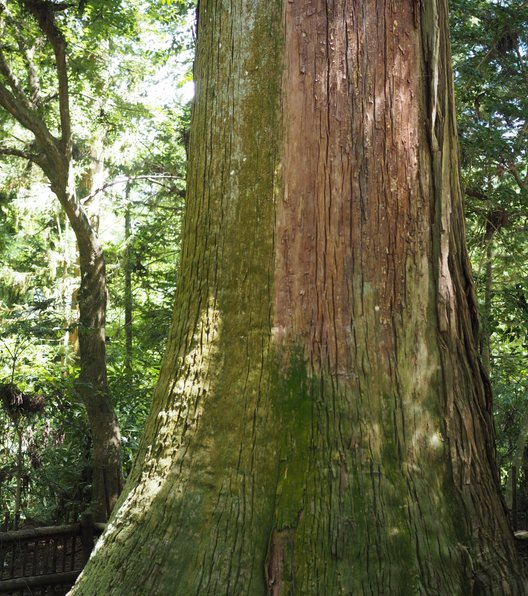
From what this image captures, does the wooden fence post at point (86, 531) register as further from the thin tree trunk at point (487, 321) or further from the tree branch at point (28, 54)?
the tree branch at point (28, 54)

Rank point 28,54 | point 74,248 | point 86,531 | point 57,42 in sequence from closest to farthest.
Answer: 1. point 86,531
2. point 57,42
3. point 28,54
4. point 74,248

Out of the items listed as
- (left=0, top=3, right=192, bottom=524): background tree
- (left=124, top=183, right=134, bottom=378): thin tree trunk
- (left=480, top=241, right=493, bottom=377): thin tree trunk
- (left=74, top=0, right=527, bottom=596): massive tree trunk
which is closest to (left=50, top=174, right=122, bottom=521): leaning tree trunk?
(left=0, top=3, right=192, bottom=524): background tree

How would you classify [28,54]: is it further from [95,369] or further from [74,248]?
[74,248]

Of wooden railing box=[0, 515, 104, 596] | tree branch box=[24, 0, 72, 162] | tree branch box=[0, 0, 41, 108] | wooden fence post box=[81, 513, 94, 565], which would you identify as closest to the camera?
wooden railing box=[0, 515, 104, 596]

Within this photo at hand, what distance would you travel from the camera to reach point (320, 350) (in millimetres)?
2764

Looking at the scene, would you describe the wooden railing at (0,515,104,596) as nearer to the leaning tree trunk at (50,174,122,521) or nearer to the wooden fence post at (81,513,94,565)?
the wooden fence post at (81,513,94,565)

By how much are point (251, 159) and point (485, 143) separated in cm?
536

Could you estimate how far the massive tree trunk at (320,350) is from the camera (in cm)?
259

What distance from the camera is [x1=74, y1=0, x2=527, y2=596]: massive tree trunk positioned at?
2590 mm

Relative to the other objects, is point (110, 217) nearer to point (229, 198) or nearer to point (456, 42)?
point (456, 42)

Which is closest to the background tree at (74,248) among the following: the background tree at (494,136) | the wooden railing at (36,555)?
the wooden railing at (36,555)

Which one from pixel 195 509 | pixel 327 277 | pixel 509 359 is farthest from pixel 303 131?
pixel 509 359

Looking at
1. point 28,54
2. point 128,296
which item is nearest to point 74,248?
point 128,296

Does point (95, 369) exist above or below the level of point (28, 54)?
below
